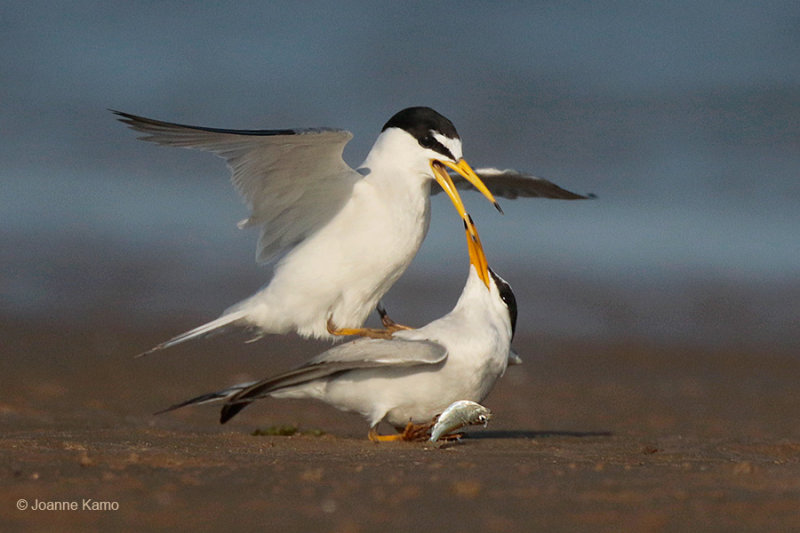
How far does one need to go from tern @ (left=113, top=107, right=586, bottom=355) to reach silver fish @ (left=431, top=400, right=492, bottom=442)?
826mm

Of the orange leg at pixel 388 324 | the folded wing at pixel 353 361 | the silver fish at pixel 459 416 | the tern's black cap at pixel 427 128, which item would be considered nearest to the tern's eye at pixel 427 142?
the tern's black cap at pixel 427 128

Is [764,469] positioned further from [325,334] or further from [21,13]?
[21,13]

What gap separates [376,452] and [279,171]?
76.2 inches

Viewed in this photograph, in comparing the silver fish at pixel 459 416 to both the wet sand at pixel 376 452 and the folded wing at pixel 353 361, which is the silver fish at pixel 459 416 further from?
the folded wing at pixel 353 361

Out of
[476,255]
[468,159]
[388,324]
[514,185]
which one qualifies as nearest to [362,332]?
[388,324]

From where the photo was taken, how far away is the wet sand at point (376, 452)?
12.6ft

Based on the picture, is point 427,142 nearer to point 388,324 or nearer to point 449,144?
point 449,144

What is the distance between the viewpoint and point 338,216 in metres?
7.05

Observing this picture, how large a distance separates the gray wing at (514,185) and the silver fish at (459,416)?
6.57 ft

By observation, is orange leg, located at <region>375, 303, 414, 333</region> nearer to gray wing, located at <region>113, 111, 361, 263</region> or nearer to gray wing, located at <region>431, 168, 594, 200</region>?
gray wing, located at <region>113, 111, 361, 263</region>

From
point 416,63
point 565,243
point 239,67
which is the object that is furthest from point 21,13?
point 565,243

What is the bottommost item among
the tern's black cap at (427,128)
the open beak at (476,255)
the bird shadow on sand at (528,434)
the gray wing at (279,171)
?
the bird shadow on sand at (528,434)

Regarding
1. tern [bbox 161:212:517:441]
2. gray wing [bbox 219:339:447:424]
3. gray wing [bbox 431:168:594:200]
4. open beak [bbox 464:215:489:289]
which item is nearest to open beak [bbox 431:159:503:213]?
open beak [bbox 464:215:489:289]

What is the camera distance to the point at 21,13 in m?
22.2
